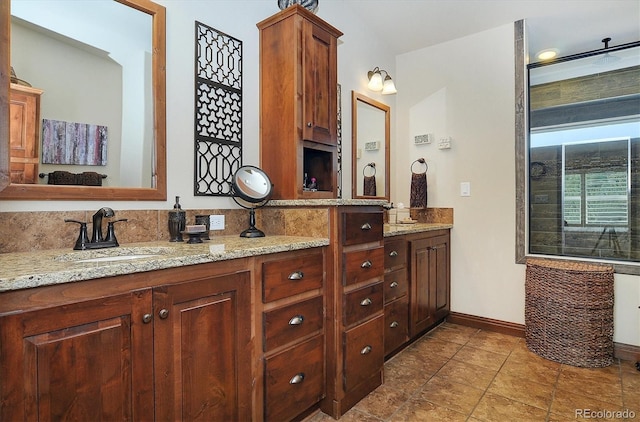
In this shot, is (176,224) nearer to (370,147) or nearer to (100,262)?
(100,262)

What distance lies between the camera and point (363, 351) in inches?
74.5

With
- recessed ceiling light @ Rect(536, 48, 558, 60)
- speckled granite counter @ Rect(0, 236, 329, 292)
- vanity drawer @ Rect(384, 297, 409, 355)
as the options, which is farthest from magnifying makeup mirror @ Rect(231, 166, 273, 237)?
recessed ceiling light @ Rect(536, 48, 558, 60)

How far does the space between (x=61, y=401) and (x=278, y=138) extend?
62.2 inches

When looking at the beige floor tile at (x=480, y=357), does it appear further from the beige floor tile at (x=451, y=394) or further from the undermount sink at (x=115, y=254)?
the undermount sink at (x=115, y=254)

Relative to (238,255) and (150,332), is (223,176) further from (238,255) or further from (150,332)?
(150,332)

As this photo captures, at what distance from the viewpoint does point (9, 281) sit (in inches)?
32.9

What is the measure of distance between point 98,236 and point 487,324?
293 cm

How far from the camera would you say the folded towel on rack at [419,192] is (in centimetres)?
326

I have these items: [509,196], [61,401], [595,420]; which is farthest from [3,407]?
[509,196]

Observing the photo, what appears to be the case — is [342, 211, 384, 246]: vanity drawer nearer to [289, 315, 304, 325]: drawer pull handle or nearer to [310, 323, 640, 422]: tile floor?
[289, 315, 304, 325]: drawer pull handle

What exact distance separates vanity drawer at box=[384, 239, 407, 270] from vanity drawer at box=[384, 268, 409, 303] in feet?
0.17

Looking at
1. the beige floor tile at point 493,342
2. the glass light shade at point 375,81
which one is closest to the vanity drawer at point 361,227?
the beige floor tile at point 493,342

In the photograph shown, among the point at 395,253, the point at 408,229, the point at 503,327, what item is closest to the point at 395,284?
the point at 395,253

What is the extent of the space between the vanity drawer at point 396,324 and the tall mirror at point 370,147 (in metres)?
1.00
